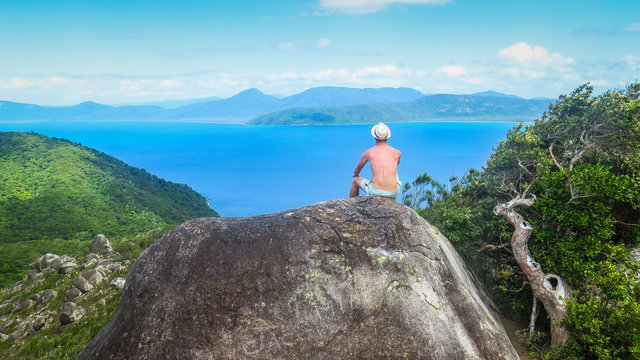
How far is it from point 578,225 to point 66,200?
71740 mm

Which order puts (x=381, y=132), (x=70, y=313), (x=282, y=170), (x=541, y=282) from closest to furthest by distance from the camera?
(x=381, y=132) < (x=541, y=282) < (x=70, y=313) < (x=282, y=170)

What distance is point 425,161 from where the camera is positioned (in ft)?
502

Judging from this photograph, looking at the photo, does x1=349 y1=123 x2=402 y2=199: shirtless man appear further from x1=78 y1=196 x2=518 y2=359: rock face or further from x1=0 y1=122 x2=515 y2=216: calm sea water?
x1=0 y1=122 x2=515 y2=216: calm sea water

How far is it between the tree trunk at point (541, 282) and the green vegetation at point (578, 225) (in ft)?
1.46

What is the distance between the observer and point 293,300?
732 centimetres

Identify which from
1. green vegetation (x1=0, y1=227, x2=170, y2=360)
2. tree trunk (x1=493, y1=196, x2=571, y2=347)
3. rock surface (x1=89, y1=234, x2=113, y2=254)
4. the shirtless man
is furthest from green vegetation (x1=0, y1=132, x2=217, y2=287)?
tree trunk (x1=493, y1=196, x2=571, y2=347)

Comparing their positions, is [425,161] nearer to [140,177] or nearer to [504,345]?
[140,177]

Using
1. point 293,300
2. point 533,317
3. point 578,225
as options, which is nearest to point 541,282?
point 533,317

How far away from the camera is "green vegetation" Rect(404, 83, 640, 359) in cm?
874

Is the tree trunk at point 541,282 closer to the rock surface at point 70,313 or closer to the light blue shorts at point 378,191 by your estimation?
the light blue shorts at point 378,191

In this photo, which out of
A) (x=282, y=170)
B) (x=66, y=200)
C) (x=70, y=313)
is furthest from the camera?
(x=282, y=170)

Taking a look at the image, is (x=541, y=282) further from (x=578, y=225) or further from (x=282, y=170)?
(x=282, y=170)

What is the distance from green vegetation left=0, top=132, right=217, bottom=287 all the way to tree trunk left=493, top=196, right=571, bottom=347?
3466 cm

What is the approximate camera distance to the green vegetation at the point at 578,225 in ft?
28.7
